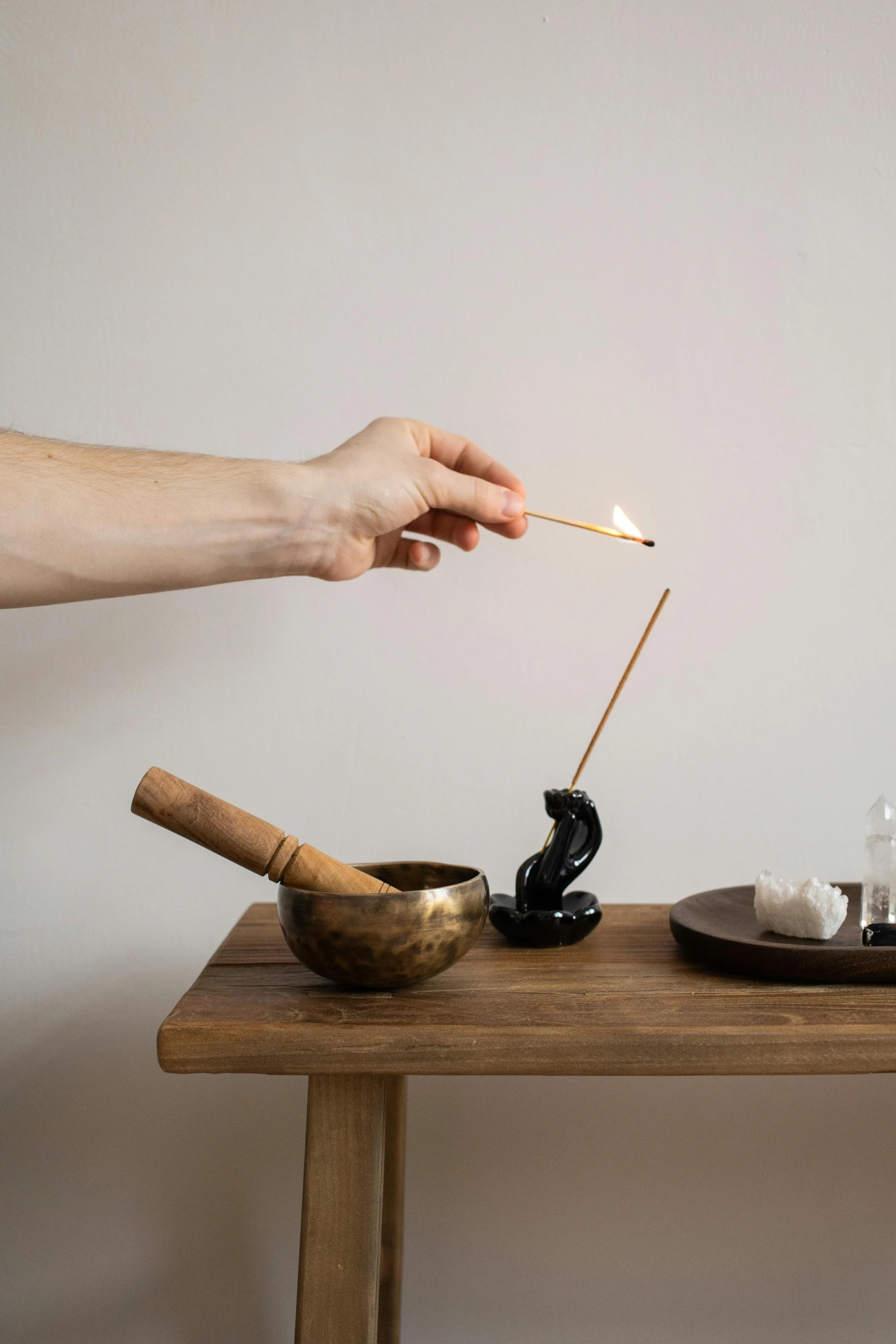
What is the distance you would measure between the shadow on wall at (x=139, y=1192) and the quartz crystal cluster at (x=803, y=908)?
2.13 ft

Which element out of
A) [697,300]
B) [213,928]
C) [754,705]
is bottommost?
[213,928]

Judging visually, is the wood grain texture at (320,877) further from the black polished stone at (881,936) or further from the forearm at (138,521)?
the black polished stone at (881,936)

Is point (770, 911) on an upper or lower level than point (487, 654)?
lower

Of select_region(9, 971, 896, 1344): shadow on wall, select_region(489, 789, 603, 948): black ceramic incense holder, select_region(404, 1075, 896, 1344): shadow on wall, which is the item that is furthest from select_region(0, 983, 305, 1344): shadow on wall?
select_region(489, 789, 603, 948): black ceramic incense holder

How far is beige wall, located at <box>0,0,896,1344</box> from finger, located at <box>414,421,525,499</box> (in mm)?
172

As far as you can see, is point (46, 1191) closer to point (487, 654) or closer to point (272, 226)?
point (487, 654)

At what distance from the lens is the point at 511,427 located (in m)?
1.23

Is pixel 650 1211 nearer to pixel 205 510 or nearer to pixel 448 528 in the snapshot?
pixel 448 528

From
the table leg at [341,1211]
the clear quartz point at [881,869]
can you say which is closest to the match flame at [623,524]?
the clear quartz point at [881,869]

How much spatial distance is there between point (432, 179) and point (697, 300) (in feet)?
1.19

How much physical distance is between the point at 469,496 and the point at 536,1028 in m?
0.50

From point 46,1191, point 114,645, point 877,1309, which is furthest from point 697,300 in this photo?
point 46,1191

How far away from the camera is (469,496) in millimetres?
960

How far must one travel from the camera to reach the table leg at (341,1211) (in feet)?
2.24
